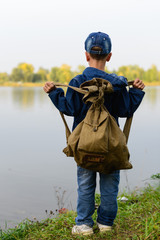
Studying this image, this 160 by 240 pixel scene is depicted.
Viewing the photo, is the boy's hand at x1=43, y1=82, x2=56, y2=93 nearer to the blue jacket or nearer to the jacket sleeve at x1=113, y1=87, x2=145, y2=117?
the blue jacket

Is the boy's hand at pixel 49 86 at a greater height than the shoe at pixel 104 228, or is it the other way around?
the boy's hand at pixel 49 86

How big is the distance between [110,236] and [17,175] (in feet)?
12.1

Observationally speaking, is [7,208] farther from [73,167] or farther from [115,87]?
[115,87]

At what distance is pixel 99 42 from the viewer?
2674 mm

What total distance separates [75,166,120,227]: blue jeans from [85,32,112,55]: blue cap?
0.97 m

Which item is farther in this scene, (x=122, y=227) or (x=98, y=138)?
(x=122, y=227)

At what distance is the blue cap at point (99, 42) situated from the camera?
268cm

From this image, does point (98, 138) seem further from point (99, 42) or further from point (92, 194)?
point (99, 42)

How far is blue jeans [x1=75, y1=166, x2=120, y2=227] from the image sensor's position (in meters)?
2.80

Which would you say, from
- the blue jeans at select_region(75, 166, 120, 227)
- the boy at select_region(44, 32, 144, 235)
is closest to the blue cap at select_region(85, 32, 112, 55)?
the boy at select_region(44, 32, 144, 235)

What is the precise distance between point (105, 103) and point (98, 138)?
40 centimetres

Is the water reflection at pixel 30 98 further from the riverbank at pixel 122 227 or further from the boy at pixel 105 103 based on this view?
→ the boy at pixel 105 103

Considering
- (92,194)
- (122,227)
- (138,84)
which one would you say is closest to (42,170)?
(122,227)

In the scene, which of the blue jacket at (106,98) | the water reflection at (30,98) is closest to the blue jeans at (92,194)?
the blue jacket at (106,98)
